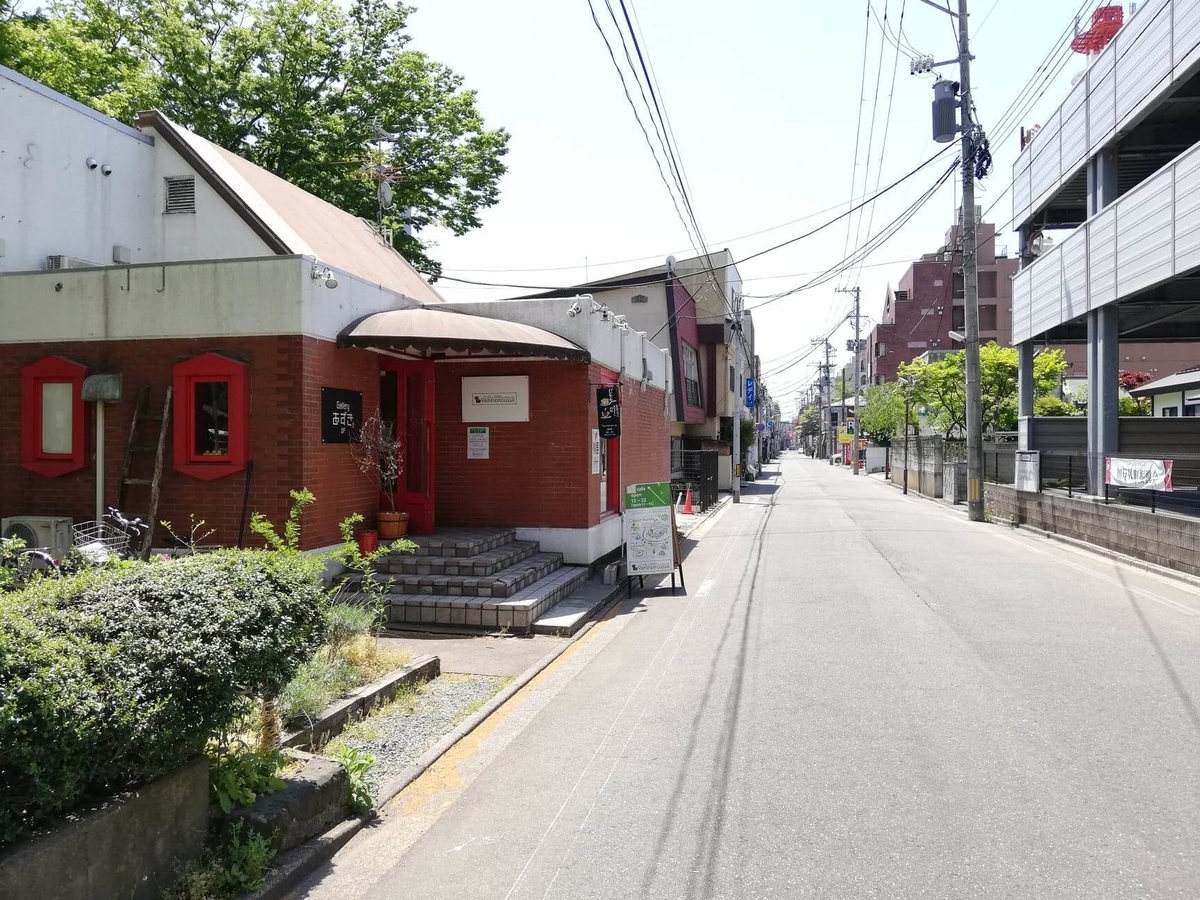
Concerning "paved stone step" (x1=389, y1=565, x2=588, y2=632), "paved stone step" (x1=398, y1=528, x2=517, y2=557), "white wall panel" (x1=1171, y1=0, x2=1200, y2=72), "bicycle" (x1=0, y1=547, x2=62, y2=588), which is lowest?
"paved stone step" (x1=389, y1=565, x2=588, y2=632)

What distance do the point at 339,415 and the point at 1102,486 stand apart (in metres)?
14.0

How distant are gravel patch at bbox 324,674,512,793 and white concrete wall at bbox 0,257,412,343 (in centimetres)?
475

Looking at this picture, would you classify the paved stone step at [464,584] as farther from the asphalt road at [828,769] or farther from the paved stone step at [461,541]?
the asphalt road at [828,769]

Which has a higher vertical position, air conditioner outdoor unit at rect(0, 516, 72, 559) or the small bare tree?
the small bare tree

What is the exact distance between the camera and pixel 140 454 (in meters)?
10.2

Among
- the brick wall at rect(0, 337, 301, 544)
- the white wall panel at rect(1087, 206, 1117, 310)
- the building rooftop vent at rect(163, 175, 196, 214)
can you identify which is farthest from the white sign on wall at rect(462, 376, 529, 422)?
the white wall panel at rect(1087, 206, 1117, 310)

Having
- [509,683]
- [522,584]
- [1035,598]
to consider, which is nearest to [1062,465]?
[1035,598]

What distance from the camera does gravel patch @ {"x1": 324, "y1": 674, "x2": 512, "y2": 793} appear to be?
5.38 m

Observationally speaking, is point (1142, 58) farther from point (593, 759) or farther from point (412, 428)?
point (593, 759)

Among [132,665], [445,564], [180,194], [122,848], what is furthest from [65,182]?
[122,848]

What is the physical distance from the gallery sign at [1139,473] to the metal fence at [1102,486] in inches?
3.5

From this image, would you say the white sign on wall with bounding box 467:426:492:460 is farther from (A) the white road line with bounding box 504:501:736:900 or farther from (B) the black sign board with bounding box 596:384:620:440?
(A) the white road line with bounding box 504:501:736:900

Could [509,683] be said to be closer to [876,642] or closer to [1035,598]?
[876,642]

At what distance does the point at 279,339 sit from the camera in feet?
31.5
